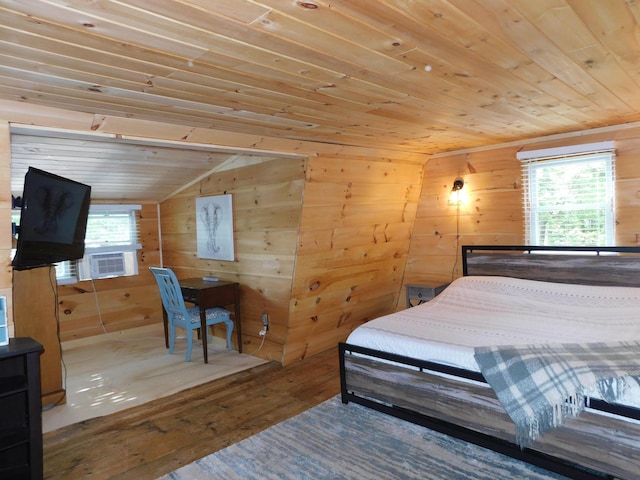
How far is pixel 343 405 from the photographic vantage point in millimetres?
2963

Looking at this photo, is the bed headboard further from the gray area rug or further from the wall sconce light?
the gray area rug

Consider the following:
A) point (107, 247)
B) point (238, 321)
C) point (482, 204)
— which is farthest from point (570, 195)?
point (107, 247)

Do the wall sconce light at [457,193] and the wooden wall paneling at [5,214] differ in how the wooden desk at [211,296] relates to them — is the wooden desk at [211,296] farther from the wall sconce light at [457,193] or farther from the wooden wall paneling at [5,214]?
the wall sconce light at [457,193]

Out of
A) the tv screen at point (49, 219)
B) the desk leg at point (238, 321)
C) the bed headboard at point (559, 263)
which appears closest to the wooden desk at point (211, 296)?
the desk leg at point (238, 321)

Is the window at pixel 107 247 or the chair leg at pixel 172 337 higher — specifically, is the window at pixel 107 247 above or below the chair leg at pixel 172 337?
above

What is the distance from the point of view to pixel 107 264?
4.92 m

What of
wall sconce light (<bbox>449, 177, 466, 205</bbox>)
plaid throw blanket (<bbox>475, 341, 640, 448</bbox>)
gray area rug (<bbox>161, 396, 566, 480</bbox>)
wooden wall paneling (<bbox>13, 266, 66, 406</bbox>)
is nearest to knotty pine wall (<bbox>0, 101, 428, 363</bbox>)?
wall sconce light (<bbox>449, 177, 466, 205</bbox>)

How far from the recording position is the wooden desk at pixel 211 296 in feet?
13.0

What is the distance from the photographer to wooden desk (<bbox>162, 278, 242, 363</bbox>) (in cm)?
398

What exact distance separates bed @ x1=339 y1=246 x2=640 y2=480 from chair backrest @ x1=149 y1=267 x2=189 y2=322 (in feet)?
5.90

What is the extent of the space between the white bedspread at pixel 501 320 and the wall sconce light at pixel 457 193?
1.00 metres

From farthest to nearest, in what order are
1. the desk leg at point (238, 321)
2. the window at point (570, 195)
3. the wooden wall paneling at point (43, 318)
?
the desk leg at point (238, 321) < the window at point (570, 195) < the wooden wall paneling at point (43, 318)

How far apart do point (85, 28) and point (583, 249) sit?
12.4ft

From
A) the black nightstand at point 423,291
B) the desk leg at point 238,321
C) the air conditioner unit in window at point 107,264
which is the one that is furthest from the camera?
the air conditioner unit in window at point 107,264
